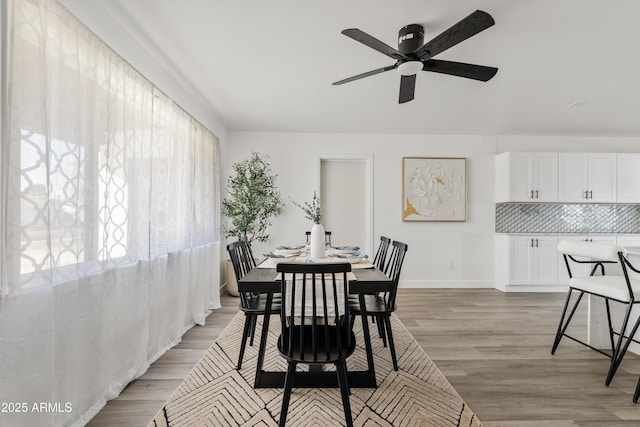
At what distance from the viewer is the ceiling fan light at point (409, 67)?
7.12ft

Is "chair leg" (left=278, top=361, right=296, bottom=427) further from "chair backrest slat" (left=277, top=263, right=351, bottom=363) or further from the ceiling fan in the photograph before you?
the ceiling fan

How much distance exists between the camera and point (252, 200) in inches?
178

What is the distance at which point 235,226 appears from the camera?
4.62m

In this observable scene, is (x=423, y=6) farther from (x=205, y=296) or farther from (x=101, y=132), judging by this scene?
(x=205, y=296)

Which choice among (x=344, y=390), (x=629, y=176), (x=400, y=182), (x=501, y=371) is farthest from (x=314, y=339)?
(x=629, y=176)

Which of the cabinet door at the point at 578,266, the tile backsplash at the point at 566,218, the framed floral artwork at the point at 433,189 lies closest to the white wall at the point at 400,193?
the framed floral artwork at the point at 433,189

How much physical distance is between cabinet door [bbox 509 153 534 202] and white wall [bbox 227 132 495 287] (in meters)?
0.37

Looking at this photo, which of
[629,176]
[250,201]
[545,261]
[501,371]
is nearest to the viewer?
[501,371]

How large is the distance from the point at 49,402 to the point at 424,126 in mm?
4854

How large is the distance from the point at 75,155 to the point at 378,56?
7.39ft

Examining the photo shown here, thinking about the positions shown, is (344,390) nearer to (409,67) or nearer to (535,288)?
(409,67)

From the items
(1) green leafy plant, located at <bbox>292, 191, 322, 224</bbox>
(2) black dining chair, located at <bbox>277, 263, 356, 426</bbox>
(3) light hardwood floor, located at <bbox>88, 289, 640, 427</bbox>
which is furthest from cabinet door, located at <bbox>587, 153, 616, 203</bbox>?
(2) black dining chair, located at <bbox>277, 263, 356, 426</bbox>

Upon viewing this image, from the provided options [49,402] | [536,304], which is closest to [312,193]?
[536,304]

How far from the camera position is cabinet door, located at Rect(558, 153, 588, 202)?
497 centimetres
